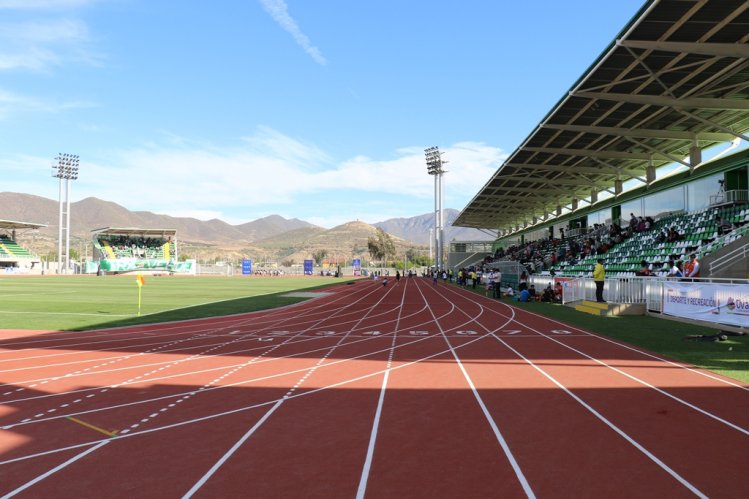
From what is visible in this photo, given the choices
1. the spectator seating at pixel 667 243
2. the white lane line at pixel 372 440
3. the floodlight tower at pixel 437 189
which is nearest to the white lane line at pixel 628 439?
the white lane line at pixel 372 440

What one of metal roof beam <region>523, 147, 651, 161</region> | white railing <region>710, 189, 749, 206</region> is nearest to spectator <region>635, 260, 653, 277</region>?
white railing <region>710, 189, 749, 206</region>

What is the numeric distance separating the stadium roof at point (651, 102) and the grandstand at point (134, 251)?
6888 cm

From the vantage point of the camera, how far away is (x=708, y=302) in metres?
13.1

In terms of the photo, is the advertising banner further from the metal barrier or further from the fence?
the metal barrier

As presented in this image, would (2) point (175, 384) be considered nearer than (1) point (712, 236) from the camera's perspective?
Yes

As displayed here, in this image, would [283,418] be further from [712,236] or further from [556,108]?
[712,236]

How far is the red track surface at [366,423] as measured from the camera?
13.3 feet

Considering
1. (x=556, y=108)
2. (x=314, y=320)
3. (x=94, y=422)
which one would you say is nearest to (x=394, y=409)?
(x=94, y=422)

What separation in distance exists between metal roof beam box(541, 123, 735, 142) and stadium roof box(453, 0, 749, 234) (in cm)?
5

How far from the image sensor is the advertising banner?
11805 millimetres

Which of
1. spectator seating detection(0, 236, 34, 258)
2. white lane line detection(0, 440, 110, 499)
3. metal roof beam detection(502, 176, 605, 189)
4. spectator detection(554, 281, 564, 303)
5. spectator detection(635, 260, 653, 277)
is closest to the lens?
white lane line detection(0, 440, 110, 499)

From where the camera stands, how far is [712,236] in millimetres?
20297

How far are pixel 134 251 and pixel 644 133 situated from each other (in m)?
98.0

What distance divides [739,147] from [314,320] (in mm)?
23554
